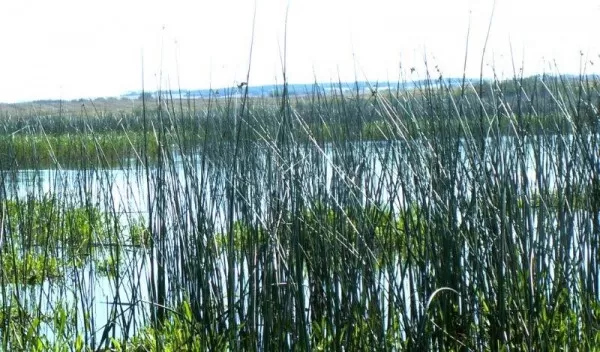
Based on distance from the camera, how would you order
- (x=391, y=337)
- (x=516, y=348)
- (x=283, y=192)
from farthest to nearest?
(x=391, y=337), (x=283, y=192), (x=516, y=348)

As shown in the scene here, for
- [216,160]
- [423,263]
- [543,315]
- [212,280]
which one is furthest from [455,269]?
[216,160]

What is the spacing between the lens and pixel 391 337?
2.92 meters

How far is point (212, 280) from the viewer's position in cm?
273

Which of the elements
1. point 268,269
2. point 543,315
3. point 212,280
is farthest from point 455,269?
point 212,280

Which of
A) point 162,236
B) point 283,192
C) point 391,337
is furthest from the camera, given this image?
point 162,236

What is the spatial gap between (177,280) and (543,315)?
1.28 meters

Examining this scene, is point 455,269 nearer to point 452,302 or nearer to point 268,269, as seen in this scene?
point 452,302

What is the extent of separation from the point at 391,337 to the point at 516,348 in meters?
0.58

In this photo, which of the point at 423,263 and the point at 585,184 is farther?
the point at 585,184

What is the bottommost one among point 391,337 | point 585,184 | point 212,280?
point 391,337

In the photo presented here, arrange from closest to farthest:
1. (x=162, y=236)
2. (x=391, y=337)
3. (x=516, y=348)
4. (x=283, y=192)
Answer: (x=516, y=348), (x=283, y=192), (x=391, y=337), (x=162, y=236)

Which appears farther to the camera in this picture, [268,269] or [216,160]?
Answer: [216,160]

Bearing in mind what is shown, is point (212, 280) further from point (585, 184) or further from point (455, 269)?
point (585, 184)

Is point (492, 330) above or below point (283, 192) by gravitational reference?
below
